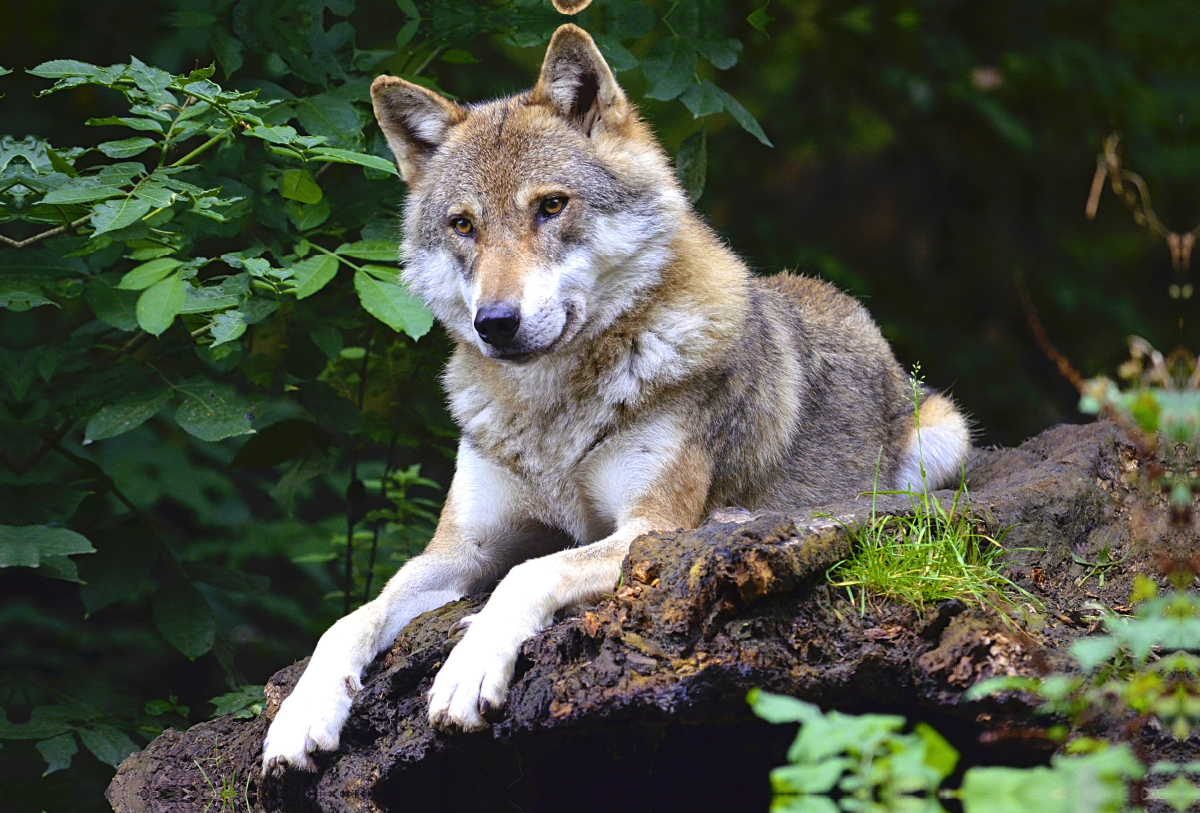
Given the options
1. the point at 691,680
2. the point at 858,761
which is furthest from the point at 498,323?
the point at 858,761

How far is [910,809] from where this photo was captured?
162cm

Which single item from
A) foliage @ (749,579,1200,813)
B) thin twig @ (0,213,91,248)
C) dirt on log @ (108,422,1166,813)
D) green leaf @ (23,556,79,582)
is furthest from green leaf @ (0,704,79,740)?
foliage @ (749,579,1200,813)

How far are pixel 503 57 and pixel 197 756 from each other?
4.97 metres

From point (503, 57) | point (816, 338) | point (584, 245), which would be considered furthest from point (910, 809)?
point (503, 57)

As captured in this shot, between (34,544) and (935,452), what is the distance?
396 centimetres

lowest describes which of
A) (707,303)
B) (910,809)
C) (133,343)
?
(133,343)

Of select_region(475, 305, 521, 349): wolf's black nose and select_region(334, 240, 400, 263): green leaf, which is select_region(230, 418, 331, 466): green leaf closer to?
select_region(334, 240, 400, 263): green leaf

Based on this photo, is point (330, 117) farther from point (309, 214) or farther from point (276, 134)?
point (276, 134)

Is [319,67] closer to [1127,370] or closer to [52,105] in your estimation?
[52,105]

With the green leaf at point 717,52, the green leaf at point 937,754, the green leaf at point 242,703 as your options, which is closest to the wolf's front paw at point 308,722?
the green leaf at point 242,703

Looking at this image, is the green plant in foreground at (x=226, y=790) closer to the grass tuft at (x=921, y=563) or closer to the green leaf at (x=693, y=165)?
the grass tuft at (x=921, y=563)

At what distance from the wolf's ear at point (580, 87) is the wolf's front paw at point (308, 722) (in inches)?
90.4

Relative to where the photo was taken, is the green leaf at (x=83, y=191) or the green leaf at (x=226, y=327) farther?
the green leaf at (x=226, y=327)

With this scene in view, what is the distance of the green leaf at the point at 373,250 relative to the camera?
164 inches
